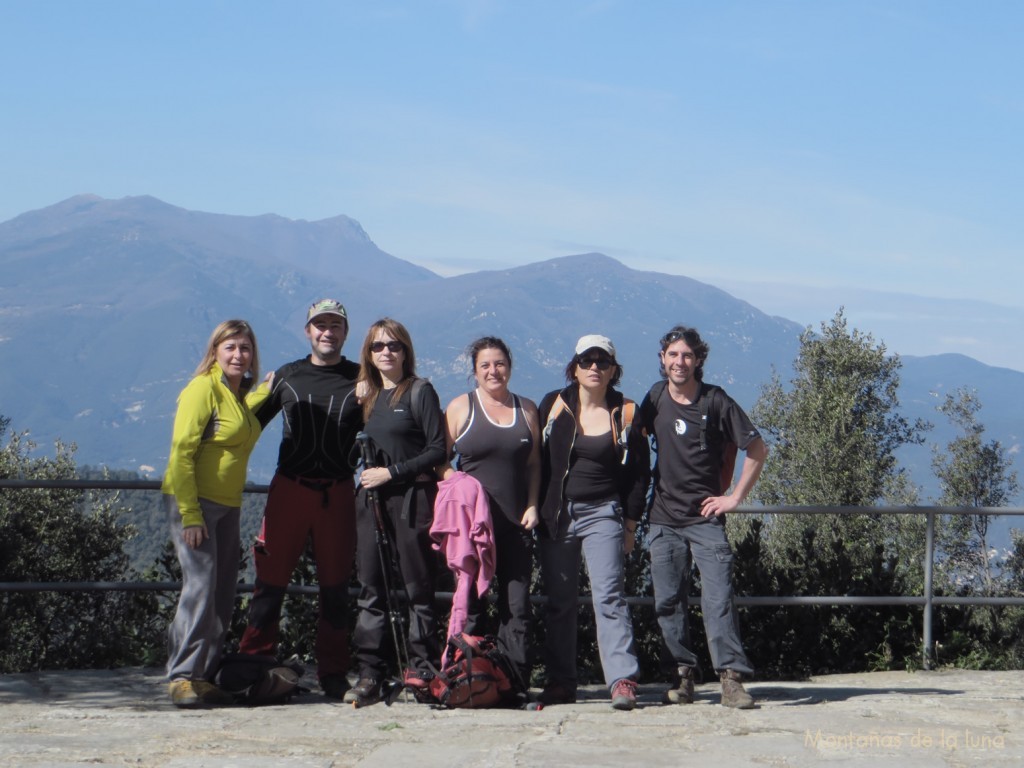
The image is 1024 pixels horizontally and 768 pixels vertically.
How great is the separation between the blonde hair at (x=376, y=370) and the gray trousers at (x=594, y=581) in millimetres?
1069

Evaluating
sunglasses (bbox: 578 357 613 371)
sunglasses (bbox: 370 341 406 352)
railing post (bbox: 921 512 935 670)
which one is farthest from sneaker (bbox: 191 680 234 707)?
railing post (bbox: 921 512 935 670)

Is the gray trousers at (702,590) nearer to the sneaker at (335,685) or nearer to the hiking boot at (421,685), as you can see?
the hiking boot at (421,685)

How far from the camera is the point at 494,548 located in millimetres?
6230

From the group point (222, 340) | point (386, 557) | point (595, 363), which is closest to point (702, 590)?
point (595, 363)

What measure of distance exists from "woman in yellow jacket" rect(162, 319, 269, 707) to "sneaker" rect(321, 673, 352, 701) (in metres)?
0.55

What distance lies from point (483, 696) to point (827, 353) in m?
45.8

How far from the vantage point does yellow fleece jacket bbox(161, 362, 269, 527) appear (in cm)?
608

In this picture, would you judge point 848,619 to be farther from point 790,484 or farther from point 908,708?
Answer: point 790,484

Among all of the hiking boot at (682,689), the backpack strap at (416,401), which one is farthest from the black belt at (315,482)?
the hiking boot at (682,689)

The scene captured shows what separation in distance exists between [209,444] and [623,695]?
2.43 metres

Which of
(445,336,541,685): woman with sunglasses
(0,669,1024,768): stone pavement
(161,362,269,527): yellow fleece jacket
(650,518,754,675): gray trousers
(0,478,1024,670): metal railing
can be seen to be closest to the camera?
(0,669,1024,768): stone pavement

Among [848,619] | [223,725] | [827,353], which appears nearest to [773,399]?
[827,353]

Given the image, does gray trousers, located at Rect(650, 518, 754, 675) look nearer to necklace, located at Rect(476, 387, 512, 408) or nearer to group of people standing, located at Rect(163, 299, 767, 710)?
group of people standing, located at Rect(163, 299, 767, 710)

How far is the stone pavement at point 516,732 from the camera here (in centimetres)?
493
